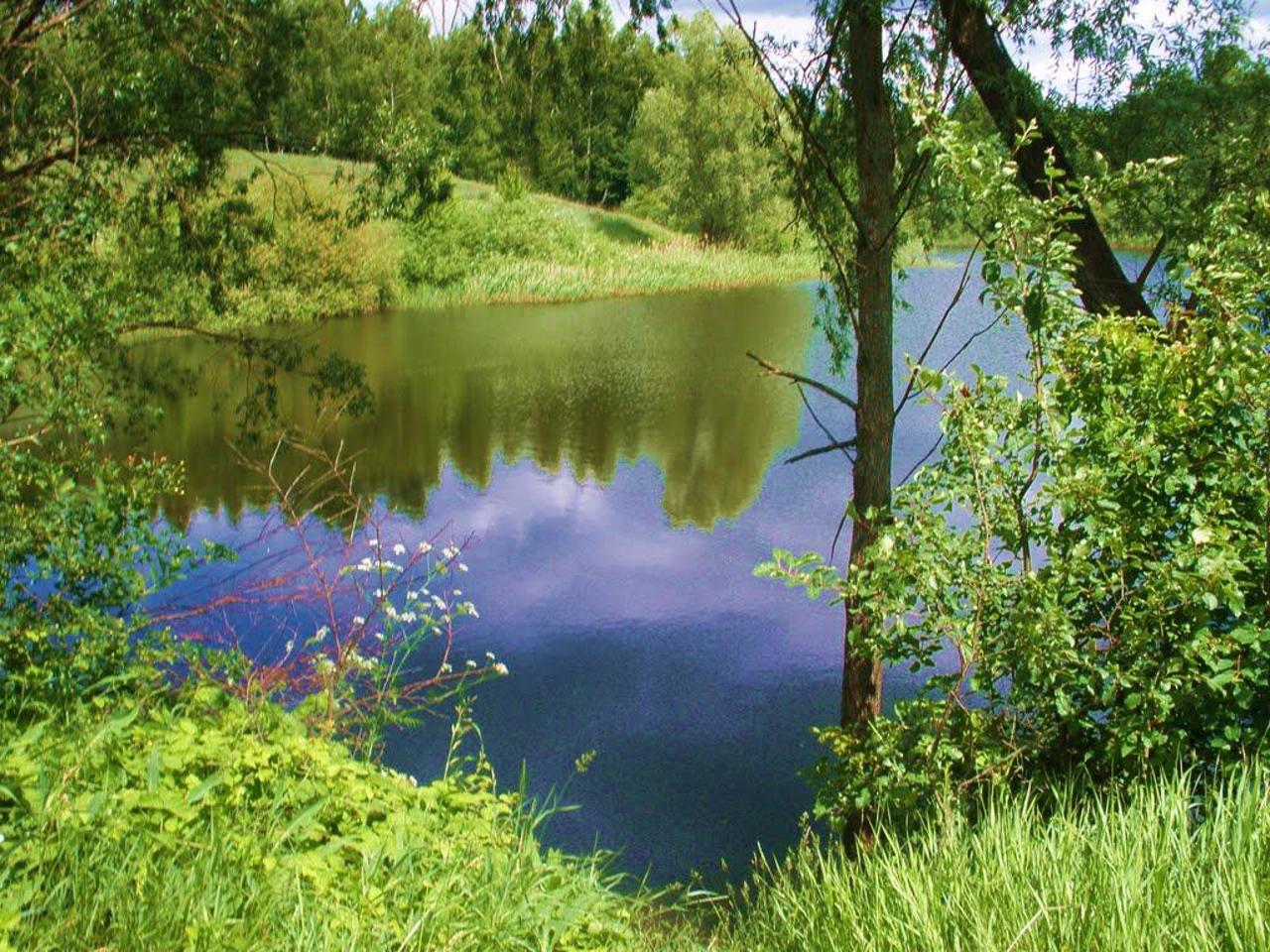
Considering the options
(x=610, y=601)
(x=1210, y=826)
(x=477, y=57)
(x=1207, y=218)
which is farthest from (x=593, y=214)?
(x=1210, y=826)

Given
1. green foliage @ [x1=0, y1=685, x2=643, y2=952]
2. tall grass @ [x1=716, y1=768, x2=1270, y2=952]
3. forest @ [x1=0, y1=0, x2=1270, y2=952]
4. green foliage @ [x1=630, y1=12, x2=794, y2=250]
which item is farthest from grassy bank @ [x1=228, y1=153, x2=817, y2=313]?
tall grass @ [x1=716, y1=768, x2=1270, y2=952]

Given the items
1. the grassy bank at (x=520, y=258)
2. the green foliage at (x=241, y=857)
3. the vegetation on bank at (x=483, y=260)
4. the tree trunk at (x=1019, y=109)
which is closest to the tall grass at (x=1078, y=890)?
the green foliage at (x=241, y=857)

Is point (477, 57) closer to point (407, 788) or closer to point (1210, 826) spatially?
point (407, 788)

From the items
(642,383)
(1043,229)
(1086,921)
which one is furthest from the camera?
(642,383)

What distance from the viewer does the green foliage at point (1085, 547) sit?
9.18ft

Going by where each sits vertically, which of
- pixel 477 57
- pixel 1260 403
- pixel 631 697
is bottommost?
pixel 631 697

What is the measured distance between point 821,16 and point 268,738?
375 centimetres

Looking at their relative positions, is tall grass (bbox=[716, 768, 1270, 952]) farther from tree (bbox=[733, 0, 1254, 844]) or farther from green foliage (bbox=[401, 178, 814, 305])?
green foliage (bbox=[401, 178, 814, 305])

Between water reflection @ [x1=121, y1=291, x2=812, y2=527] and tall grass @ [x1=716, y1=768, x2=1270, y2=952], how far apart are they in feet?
21.2

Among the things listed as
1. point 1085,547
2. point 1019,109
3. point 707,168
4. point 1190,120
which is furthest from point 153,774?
point 707,168

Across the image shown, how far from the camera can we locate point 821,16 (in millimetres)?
5027

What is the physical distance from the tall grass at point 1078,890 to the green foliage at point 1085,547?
35cm

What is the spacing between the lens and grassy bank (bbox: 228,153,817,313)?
19.8 meters

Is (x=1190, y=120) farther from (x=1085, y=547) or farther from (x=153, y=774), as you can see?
(x=153, y=774)
